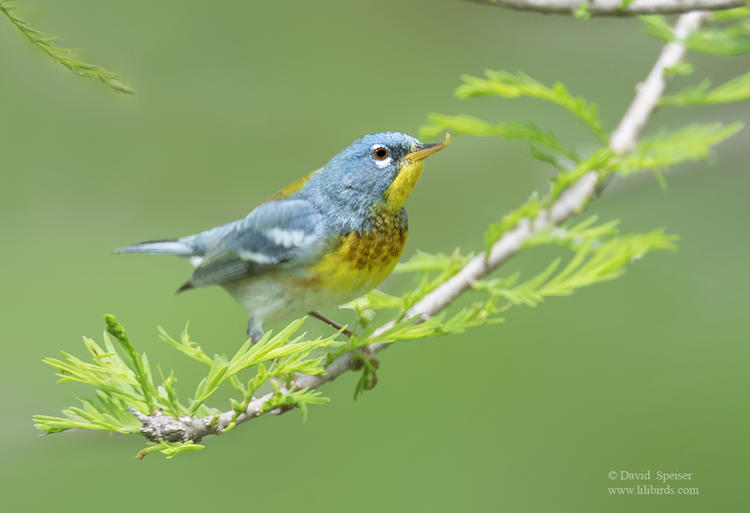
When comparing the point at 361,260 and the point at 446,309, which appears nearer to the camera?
the point at 446,309

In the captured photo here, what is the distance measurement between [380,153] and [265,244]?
38cm

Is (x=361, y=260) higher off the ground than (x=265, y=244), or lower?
lower

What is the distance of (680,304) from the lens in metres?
2.56

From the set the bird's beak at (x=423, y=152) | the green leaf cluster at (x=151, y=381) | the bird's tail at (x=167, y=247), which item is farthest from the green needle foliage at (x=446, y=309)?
the bird's tail at (x=167, y=247)

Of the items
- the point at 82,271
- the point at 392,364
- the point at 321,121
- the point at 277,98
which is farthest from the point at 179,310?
the point at 277,98

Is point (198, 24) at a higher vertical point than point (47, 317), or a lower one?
higher

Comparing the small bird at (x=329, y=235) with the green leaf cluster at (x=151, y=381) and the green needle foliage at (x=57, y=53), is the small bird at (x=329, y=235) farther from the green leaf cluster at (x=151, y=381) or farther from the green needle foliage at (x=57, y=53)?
the green needle foliage at (x=57, y=53)

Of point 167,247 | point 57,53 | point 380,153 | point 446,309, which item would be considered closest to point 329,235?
point 380,153

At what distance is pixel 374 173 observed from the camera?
1.65m

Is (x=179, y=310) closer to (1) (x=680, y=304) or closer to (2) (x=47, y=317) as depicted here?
(2) (x=47, y=317)

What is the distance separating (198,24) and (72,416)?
362cm

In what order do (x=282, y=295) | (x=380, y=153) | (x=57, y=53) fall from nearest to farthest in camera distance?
1. (x=57, y=53)
2. (x=380, y=153)
3. (x=282, y=295)

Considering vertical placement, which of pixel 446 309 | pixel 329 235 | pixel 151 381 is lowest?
pixel 151 381

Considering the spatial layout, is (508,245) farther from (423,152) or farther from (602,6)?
(602,6)
